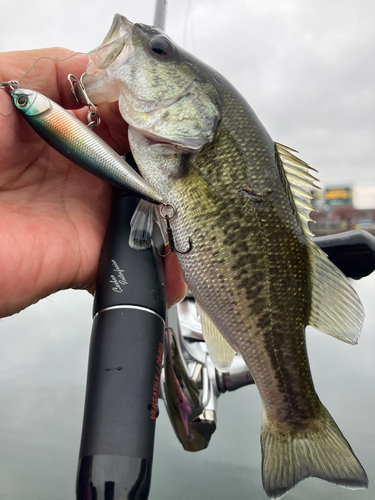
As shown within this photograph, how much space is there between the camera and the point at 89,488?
0.64 m

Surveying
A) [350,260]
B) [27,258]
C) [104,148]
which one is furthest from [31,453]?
[350,260]

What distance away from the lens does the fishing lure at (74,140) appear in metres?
0.87

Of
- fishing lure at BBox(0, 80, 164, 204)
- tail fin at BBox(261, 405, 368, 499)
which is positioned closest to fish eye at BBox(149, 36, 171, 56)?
fishing lure at BBox(0, 80, 164, 204)

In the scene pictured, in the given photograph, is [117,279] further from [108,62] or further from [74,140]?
[108,62]

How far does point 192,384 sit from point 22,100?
1.27m

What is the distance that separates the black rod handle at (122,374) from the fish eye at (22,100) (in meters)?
0.41

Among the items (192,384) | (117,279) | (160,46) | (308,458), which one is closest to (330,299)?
(308,458)

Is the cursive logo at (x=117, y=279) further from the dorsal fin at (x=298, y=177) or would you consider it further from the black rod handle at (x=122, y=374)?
the dorsal fin at (x=298, y=177)

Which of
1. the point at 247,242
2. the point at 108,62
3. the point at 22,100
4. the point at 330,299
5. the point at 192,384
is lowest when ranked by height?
the point at 192,384

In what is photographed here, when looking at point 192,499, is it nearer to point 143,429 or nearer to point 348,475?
point 348,475

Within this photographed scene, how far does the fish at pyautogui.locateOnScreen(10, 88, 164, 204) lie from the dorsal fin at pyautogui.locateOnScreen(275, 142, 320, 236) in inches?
17.8

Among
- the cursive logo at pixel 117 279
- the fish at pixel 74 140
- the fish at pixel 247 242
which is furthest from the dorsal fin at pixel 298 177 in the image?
the cursive logo at pixel 117 279

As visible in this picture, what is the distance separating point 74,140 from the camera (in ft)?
2.88

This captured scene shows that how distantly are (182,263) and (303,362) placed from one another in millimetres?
450
